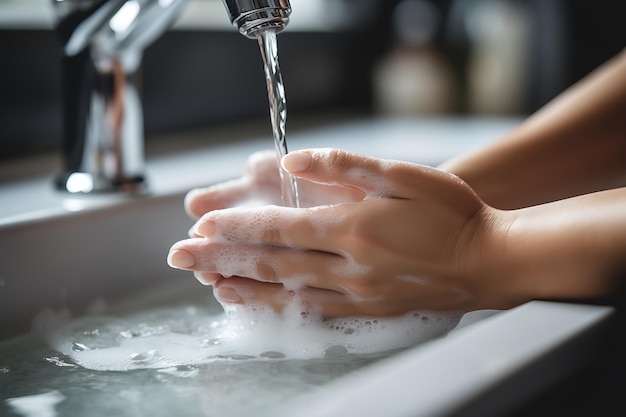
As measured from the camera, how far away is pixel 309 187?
623 millimetres

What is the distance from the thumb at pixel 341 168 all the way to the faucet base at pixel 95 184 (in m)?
0.27

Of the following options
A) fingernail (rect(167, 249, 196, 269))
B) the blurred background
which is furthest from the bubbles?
the blurred background

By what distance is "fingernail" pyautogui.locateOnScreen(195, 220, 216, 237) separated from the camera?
508 mm

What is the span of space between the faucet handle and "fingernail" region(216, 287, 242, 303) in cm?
18

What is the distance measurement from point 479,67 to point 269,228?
0.93m

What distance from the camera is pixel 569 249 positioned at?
0.44 metres

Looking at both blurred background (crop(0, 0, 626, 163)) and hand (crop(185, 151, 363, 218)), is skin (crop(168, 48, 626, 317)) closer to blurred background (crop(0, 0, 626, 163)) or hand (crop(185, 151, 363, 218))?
hand (crop(185, 151, 363, 218))

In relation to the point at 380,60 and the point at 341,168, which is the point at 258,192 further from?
the point at 380,60

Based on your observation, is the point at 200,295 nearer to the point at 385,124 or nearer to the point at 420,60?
the point at 385,124

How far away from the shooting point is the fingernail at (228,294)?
53 centimetres

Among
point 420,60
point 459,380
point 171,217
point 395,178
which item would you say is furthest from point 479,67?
point 459,380

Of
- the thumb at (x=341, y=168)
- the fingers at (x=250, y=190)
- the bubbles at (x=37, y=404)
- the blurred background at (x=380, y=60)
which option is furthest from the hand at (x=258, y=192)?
the blurred background at (x=380, y=60)

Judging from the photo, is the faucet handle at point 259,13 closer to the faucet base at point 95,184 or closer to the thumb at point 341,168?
the thumb at point 341,168

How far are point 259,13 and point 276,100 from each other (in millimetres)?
80
